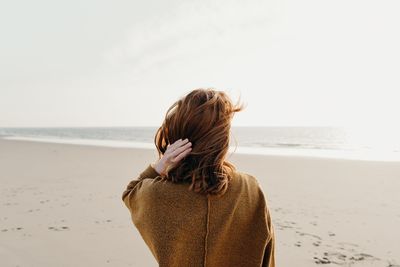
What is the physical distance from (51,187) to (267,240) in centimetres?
754

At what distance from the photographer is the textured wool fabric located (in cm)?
134

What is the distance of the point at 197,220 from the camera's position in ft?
4.44

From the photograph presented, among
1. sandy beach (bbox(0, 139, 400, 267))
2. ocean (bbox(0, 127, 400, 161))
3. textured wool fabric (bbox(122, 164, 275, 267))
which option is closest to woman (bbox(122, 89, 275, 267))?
textured wool fabric (bbox(122, 164, 275, 267))

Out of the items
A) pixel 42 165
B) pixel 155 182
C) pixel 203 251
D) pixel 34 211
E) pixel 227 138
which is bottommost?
pixel 42 165

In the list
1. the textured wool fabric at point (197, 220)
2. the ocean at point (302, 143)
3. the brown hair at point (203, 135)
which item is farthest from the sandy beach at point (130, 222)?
the brown hair at point (203, 135)

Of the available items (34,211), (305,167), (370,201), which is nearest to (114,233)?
(34,211)

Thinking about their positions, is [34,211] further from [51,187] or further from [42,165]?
[42,165]

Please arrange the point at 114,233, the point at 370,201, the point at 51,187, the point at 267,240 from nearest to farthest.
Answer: the point at 267,240
the point at 114,233
the point at 370,201
the point at 51,187

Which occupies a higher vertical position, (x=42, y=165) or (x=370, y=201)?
(x=370, y=201)

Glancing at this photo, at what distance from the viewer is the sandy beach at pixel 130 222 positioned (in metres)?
3.97

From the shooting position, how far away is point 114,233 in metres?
4.79

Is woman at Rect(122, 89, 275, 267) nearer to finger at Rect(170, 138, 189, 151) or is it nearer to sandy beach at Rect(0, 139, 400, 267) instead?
finger at Rect(170, 138, 189, 151)

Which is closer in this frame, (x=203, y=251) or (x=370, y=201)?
(x=203, y=251)

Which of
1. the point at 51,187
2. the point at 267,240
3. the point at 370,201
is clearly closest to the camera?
the point at 267,240
